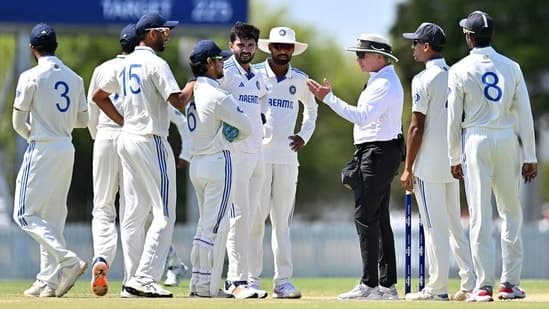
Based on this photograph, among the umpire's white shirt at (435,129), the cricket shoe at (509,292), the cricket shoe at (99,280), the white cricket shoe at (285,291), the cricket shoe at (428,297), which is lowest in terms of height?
the white cricket shoe at (285,291)

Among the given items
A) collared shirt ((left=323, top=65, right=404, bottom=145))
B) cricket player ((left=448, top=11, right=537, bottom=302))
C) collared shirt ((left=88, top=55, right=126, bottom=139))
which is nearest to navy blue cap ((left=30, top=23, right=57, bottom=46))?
collared shirt ((left=88, top=55, right=126, bottom=139))

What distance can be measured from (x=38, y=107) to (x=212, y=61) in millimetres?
1748

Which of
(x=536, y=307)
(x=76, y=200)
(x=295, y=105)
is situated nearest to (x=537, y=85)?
(x=76, y=200)

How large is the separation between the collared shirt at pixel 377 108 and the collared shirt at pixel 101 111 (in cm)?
203

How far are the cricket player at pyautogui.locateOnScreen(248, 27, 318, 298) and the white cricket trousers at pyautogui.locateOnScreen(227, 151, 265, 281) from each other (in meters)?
0.30

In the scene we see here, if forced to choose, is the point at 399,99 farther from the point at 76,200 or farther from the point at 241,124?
the point at 76,200

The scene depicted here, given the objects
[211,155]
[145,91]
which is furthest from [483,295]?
[145,91]

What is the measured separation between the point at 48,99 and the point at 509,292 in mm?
4627

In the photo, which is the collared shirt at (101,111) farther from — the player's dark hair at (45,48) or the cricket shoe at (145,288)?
the cricket shoe at (145,288)

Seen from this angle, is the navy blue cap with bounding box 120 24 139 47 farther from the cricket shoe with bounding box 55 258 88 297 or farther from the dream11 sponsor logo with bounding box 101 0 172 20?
the dream11 sponsor logo with bounding box 101 0 172 20

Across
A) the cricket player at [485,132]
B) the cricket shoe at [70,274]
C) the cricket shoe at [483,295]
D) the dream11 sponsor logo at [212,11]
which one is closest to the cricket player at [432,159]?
the cricket player at [485,132]

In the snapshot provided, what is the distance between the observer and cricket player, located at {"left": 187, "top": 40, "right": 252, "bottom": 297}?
14531mm

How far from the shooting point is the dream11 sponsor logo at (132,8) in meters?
25.3

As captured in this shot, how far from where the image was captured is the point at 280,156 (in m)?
15.7
